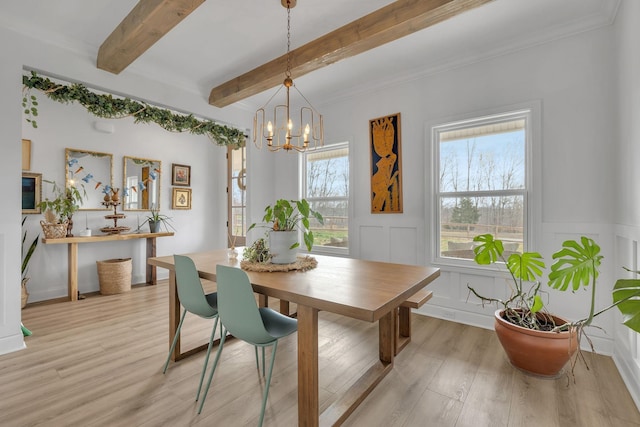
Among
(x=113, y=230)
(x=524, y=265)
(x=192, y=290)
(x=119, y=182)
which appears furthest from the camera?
(x=119, y=182)

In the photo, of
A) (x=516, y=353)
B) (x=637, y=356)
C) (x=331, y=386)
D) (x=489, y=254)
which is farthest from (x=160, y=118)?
(x=637, y=356)

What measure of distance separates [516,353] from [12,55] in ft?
14.9

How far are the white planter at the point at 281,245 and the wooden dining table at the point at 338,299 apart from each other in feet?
0.53

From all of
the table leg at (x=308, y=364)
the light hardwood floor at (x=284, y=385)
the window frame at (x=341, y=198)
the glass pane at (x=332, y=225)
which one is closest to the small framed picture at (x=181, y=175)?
the window frame at (x=341, y=198)

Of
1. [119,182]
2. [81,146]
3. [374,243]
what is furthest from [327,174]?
[81,146]

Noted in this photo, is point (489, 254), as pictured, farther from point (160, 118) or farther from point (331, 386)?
point (160, 118)

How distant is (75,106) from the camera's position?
3982 mm

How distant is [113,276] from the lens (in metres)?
4.07

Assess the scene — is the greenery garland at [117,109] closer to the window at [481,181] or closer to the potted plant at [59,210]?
the potted plant at [59,210]

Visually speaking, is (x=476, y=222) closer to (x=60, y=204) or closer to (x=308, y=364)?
(x=308, y=364)

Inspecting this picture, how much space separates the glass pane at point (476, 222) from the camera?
281 cm

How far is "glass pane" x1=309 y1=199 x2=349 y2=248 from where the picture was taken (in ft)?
13.1

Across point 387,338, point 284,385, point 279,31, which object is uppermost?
point 279,31

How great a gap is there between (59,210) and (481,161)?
16.5 ft
